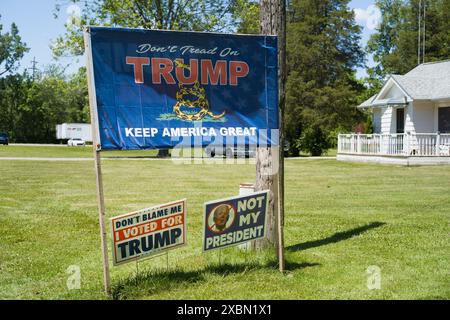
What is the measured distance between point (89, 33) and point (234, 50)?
1.85 metres

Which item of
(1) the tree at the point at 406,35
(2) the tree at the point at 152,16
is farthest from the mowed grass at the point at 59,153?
(1) the tree at the point at 406,35

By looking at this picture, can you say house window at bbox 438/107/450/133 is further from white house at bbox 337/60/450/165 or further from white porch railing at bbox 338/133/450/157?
white porch railing at bbox 338/133/450/157

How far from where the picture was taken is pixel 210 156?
35375 mm

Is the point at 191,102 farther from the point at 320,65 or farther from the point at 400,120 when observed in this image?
the point at 320,65

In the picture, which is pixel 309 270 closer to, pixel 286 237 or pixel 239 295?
pixel 239 295

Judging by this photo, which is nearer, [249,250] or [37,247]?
[249,250]

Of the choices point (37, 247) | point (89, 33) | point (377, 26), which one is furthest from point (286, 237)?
point (377, 26)

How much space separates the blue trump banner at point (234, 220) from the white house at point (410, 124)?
66.2 ft

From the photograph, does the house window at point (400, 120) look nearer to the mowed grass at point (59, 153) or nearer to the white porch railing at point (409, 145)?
the white porch railing at point (409, 145)

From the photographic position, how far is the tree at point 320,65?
1757 inches

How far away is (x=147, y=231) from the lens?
19.9ft

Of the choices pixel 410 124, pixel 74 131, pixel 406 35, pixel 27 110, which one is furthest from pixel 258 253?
pixel 27 110

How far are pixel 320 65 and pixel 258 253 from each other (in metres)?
41.2

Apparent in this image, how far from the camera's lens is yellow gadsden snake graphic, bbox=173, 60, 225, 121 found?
629cm
